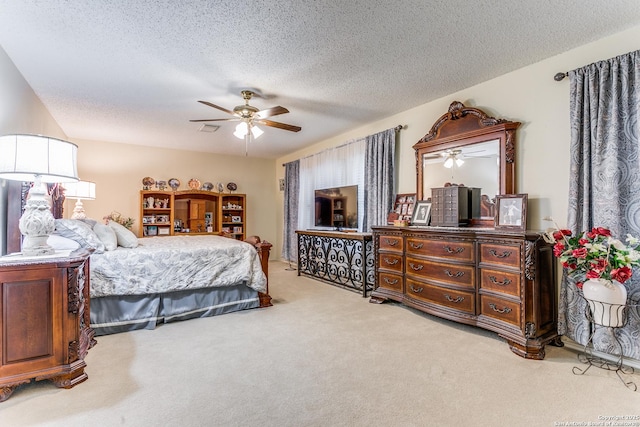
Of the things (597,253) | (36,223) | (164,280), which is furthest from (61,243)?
(597,253)

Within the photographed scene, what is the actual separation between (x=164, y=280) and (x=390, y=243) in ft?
8.21

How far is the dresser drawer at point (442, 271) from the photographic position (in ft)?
9.61

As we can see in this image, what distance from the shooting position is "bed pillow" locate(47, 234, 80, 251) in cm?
263

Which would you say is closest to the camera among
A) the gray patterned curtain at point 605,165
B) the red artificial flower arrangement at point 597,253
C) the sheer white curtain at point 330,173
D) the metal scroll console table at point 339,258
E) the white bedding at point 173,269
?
the red artificial flower arrangement at point 597,253

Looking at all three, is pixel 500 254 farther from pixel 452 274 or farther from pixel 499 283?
pixel 452 274

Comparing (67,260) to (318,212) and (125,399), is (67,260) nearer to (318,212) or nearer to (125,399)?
(125,399)

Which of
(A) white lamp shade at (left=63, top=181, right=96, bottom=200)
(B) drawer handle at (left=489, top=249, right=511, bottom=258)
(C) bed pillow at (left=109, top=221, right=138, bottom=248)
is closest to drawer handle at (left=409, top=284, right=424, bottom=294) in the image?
(B) drawer handle at (left=489, top=249, right=511, bottom=258)

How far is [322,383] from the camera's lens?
2031 mm

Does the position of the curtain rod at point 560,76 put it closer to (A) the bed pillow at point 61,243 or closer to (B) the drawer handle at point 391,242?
(B) the drawer handle at point 391,242

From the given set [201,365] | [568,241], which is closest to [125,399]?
[201,365]

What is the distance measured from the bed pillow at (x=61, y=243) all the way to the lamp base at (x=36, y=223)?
486mm

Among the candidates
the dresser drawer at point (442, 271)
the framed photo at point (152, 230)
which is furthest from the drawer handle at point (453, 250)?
the framed photo at point (152, 230)

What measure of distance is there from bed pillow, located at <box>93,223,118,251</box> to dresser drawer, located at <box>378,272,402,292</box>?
9.67 ft

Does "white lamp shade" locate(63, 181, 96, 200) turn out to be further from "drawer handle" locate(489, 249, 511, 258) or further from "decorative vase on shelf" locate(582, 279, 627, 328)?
"decorative vase on shelf" locate(582, 279, 627, 328)
